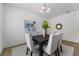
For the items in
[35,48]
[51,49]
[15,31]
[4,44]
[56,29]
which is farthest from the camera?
[56,29]

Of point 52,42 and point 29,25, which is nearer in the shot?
point 52,42

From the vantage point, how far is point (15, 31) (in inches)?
190

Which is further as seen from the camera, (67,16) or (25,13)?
(67,16)

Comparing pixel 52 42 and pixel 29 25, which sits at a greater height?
pixel 29 25

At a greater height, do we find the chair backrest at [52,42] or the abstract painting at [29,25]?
the abstract painting at [29,25]

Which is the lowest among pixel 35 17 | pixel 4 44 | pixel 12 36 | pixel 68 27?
pixel 4 44

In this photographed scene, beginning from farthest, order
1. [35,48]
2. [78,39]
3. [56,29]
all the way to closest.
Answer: [56,29]
[78,39]
[35,48]

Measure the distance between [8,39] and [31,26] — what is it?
4.12ft

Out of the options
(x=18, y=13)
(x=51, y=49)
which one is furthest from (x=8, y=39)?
(x=51, y=49)

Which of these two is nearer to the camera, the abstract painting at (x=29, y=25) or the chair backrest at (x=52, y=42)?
the chair backrest at (x=52, y=42)

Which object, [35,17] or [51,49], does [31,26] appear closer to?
[35,17]

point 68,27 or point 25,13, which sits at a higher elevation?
point 25,13

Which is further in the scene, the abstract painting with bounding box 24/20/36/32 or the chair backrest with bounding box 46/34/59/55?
the abstract painting with bounding box 24/20/36/32

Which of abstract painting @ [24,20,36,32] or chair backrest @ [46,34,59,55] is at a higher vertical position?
abstract painting @ [24,20,36,32]
